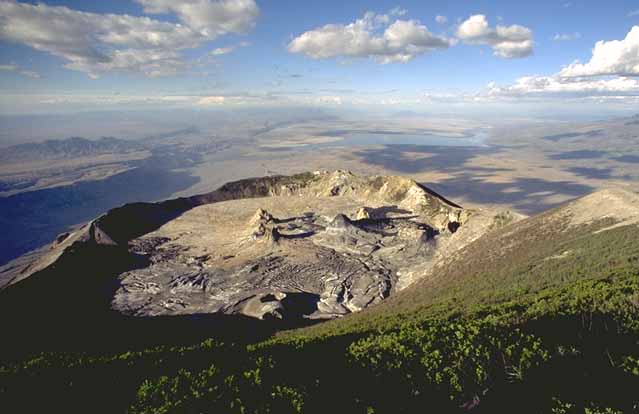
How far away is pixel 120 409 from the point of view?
13422 millimetres

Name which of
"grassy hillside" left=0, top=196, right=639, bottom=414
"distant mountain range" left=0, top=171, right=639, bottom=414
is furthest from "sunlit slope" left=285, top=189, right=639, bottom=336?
"grassy hillside" left=0, top=196, right=639, bottom=414

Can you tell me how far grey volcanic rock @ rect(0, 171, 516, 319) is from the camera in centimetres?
4353

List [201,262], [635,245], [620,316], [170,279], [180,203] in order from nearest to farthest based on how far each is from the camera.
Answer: [620,316]
[635,245]
[170,279]
[201,262]
[180,203]

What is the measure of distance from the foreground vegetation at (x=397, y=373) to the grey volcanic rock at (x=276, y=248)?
76.8ft

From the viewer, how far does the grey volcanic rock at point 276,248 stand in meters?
43.5

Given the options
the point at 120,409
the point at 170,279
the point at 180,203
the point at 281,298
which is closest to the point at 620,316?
the point at 120,409

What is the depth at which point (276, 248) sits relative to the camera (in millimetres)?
56219

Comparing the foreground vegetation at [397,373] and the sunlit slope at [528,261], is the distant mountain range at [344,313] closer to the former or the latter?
the foreground vegetation at [397,373]

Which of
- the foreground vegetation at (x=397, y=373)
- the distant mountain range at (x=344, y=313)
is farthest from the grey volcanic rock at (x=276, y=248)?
the foreground vegetation at (x=397, y=373)

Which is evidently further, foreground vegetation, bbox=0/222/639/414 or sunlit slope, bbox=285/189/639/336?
sunlit slope, bbox=285/189/639/336

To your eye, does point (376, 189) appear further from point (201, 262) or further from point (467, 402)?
point (467, 402)

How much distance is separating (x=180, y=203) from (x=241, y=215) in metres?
16.5

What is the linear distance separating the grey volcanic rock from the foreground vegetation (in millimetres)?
23394

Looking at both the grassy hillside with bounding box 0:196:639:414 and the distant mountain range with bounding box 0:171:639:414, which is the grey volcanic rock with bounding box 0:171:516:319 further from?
the grassy hillside with bounding box 0:196:639:414
